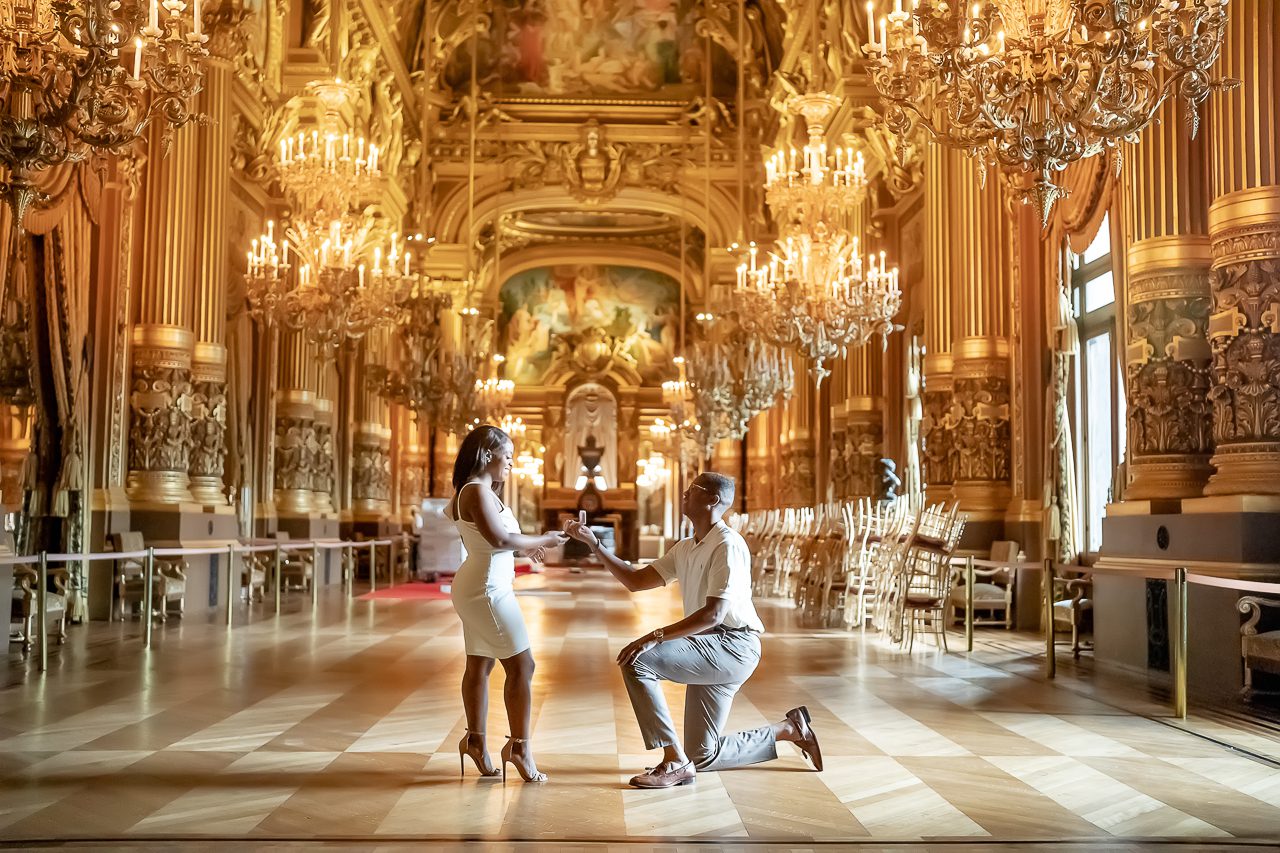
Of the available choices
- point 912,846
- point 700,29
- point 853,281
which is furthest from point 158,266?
point 700,29

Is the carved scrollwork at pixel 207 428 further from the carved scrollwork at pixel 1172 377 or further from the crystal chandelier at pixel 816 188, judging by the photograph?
the carved scrollwork at pixel 1172 377

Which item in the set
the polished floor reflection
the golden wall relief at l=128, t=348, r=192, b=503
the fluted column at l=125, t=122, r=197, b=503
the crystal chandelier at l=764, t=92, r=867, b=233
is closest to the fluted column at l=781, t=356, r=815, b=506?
the crystal chandelier at l=764, t=92, r=867, b=233

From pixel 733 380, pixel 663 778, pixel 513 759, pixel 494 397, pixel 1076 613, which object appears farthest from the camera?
pixel 494 397

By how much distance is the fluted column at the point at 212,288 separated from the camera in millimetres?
15461

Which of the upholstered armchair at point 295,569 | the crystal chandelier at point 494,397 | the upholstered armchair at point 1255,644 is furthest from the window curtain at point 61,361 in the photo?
the crystal chandelier at point 494,397

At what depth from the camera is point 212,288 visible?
16.0 metres

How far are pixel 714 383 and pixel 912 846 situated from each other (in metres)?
18.5

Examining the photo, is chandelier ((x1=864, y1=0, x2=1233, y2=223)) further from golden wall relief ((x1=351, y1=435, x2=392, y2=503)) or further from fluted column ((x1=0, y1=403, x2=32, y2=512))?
golden wall relief ((x1=351, y1=435, x2=392, y2=503))

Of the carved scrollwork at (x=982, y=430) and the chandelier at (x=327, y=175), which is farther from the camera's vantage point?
the carved scrollwork at (x=982, y=430)

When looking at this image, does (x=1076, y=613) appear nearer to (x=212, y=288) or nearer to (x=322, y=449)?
(x=212, y=288)

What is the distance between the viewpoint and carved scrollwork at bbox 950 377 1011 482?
15.5 metres

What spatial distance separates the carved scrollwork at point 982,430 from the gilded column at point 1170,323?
537 centimetres

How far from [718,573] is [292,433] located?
1800 cm

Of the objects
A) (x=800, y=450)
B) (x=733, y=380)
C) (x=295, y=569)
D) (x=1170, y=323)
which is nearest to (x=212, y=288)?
(x=295, y=569)
